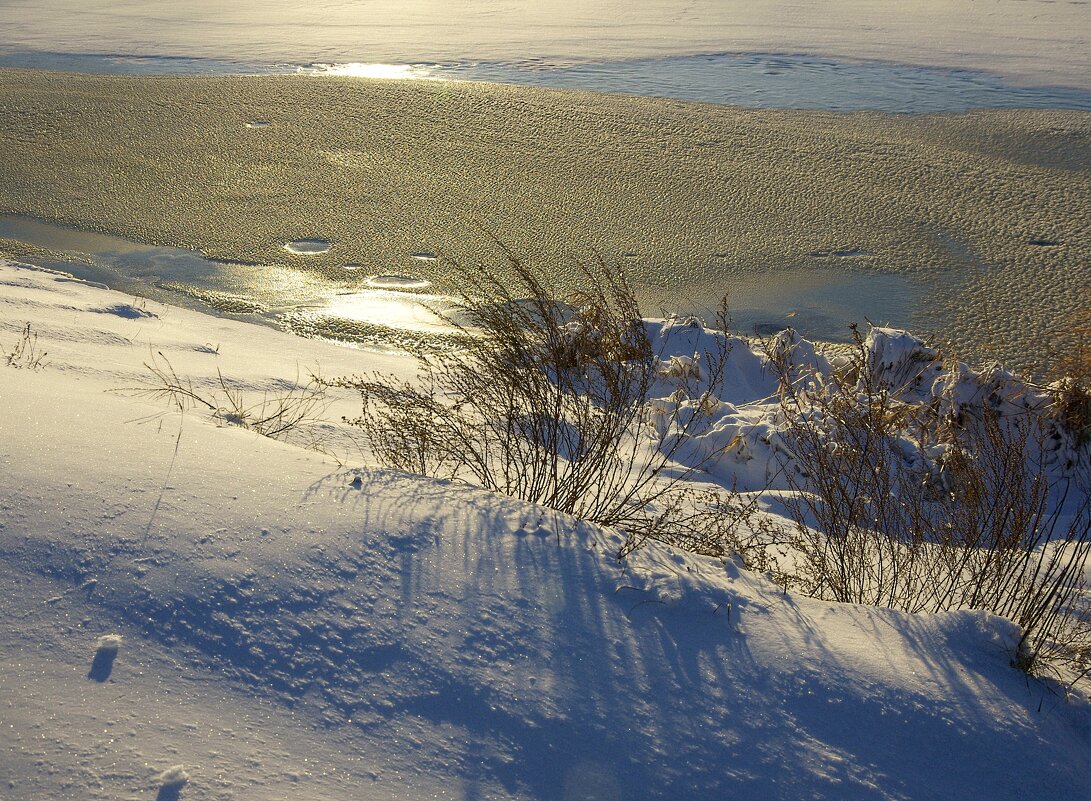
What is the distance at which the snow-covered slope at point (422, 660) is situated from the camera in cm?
172

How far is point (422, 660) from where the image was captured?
1975 mm

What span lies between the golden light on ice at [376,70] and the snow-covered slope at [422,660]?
9.43 m

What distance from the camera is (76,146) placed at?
Answer: 8586mm

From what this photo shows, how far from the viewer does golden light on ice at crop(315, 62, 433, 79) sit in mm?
11314

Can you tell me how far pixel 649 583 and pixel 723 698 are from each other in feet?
1.43

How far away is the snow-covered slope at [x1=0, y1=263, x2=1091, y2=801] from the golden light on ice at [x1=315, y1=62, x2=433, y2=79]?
9.43 m

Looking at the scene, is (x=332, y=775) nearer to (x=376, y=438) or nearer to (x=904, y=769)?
(x=904, y=769)

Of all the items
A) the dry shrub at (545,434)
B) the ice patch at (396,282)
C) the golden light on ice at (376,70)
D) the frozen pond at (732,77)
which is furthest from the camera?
the golden light on ice at (376,70)

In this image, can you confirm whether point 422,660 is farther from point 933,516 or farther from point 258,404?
point 933,516

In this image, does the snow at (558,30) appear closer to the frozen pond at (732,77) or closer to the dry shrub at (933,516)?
the frozen pond at (732,77)

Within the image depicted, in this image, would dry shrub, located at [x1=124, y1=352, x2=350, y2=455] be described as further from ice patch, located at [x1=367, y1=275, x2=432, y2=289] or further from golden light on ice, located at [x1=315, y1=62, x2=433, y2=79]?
golden light on ice, located at [x1=315, y1=62, x2=433, y2=79]

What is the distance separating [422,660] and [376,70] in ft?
35.7

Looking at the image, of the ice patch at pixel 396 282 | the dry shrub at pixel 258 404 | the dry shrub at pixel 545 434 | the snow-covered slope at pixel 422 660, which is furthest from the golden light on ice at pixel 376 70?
the snow-covered slope at pixel 422 660

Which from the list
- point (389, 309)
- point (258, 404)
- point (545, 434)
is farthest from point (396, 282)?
point (545, 434)
